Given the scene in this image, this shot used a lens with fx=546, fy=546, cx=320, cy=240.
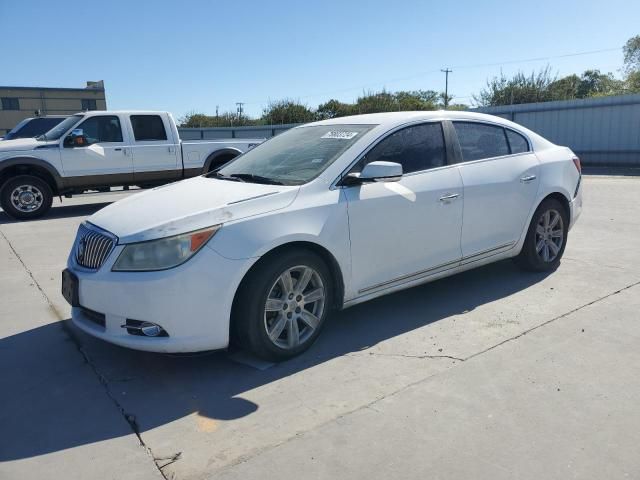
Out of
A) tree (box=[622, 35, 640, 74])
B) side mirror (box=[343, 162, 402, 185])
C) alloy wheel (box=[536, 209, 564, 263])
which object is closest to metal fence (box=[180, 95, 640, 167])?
alloy wheel (box=[536, 209, 564, 263])

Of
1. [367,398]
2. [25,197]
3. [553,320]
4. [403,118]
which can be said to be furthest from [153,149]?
[367,398]

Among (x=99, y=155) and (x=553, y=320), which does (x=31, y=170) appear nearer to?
(x=99, y=155)

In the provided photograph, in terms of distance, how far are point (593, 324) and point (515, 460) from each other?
2.05 meters

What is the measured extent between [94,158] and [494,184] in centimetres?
838

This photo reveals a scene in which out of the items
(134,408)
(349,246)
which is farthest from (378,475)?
(349,246)

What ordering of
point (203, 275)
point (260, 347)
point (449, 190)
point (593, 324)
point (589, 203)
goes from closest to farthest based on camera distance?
point (203, 275) < point (260, 347) < point (593, 324) < point (449, 190) < point (589, 203)

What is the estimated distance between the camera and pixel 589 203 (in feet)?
34.2

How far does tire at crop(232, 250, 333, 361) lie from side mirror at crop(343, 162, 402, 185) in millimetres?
651

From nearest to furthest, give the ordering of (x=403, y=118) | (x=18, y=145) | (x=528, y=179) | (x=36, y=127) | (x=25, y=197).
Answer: (x=403, y=118)
(x=528, y=179)
(x=18, y=145)
(x=25, y=197)
(x=36, y=127)

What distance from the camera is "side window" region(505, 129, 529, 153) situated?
5336mm

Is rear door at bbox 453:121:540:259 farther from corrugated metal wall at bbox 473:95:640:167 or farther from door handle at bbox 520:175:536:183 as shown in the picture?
corrugated metal wall at bbox 473:95:640:167

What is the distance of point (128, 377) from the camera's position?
362 centimetres

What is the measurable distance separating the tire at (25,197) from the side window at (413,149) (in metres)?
8.37

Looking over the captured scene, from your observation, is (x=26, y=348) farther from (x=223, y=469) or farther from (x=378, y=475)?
(x=378, y=475)
